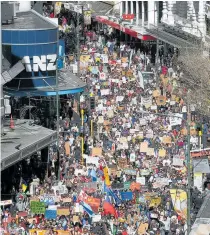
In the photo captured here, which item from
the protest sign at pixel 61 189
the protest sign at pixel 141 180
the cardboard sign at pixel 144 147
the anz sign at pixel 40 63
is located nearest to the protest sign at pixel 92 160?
the cardboard sign at pixel 144 147

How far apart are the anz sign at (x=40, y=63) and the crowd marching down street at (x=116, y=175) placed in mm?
2419

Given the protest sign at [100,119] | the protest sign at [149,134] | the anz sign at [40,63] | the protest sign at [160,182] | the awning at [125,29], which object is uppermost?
the anz sign at [40,63]

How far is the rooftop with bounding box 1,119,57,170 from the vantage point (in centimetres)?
4019

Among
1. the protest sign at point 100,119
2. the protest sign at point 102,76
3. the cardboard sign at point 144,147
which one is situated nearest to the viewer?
the cardboard sign at point 144,147

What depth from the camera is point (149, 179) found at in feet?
130

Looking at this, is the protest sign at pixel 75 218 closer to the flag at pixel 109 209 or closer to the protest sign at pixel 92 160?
the flag at pixel 109 209

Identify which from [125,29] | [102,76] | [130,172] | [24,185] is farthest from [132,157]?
[125,29]

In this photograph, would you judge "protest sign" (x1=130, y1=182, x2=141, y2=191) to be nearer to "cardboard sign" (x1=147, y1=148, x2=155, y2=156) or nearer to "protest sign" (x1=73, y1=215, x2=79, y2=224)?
"protest sign" (x1=73, y1=215, x2=79, y2=224)

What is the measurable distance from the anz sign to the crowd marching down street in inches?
95.2

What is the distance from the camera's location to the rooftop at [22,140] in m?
40.2

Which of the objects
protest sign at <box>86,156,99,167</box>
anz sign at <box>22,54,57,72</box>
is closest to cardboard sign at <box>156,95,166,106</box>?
anz sign at <box>22,54,57,72</box>

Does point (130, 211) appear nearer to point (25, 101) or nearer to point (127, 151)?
point (127, 151)

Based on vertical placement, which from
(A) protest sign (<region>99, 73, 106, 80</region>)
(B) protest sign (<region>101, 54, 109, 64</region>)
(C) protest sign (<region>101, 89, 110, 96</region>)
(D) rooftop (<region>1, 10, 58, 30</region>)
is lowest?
(B) protest sign (<region>101, 54, 109, 64</region>)

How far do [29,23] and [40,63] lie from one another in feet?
9.22
